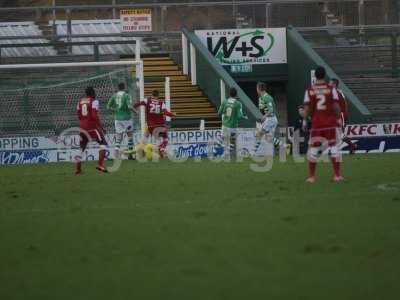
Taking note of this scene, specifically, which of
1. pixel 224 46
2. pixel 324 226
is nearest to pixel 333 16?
pixel 224 46

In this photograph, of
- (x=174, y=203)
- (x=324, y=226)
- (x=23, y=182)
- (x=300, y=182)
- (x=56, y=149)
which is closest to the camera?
(x=324, y=226)

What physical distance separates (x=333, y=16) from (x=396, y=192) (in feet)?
73.3

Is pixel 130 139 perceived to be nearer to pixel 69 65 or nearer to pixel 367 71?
pixel 69 65

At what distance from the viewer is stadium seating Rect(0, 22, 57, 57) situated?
119ft

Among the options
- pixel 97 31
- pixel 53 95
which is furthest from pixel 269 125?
pixel 97 31

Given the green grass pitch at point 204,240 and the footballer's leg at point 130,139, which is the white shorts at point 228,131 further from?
the green grass pitch at point 204,240

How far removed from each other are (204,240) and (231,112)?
1916 centimetres

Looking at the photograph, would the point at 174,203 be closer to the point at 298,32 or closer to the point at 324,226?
the point at 324,226

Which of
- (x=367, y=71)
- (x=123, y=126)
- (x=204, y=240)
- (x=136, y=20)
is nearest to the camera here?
(x=204, y=240)

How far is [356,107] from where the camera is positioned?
32594 mm

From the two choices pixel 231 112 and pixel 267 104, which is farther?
pixel 267 104

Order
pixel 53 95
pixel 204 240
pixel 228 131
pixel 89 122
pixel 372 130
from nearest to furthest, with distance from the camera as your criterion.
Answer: pixel 204 240
pixel 89 122
pixel 228 131
pixel 53 95
pixel 372 130

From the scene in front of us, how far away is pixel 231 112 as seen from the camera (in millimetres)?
29312

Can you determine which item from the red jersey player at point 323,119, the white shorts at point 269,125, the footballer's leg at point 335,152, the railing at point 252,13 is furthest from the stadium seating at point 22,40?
the footballer's leg at point 335,152
